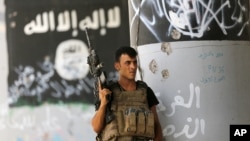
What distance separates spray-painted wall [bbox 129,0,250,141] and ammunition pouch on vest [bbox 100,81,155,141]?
0.57 meters

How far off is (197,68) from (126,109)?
0.84 m

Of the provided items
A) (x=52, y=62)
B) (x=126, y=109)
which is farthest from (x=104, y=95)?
(x=52, y=62)

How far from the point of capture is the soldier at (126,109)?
3.72 metres

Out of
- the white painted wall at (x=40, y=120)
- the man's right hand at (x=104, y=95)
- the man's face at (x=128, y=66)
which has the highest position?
the man's face at (x=128, y=66)

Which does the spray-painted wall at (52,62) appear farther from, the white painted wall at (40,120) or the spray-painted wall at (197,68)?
the spray-painted wall at (197,68)

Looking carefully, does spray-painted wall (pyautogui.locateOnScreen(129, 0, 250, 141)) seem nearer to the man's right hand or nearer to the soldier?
the soldier

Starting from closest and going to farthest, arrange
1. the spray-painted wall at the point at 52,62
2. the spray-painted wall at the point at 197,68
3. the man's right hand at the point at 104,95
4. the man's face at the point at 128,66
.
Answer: the man's right hand at the point at 104,95 < the man's face at the point at 128,66 < the spray-painted wall at the point at 197,68 < the spray-painted wall at the point at 52,62

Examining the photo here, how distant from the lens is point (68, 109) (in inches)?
252

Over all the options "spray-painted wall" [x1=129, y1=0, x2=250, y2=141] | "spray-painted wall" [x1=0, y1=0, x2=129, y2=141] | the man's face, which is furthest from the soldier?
"spray-painted wall" [x1=0, y1=0, x2=129, y2=141]

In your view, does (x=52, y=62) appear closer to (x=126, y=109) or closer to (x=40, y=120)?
(x=40, y=120)

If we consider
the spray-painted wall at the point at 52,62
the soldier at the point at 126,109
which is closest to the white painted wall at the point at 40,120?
the spray-painted wall at the point at 52,62

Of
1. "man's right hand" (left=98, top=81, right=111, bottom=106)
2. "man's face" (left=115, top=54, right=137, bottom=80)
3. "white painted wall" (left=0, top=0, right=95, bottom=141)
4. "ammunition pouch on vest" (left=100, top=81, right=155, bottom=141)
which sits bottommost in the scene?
"white painted wall" (left=0, top=0, right=95, bottom=141)

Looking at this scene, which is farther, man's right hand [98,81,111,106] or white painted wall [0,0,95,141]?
white painted wall [0,0,95,141]

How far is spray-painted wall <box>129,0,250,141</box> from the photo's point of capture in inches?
170
